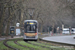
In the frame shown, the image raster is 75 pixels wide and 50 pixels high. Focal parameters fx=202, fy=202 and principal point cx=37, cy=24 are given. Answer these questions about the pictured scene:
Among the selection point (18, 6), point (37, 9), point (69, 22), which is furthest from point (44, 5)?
point (69, 22)

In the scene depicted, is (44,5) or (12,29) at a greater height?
(44,5)

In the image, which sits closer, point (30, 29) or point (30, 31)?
point (30, 31)

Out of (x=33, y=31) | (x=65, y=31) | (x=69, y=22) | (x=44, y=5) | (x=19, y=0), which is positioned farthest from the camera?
(x=65, y=31)

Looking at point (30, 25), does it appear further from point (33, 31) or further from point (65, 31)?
point (65, 31)

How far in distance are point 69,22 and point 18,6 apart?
5171 centimetres

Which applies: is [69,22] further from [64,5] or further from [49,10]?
[64,5]

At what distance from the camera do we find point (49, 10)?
188 feet

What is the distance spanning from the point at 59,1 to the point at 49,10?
2456 cm

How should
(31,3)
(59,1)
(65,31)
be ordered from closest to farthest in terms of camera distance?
1. (59,1)
2. (31,3)
3. (65,31)

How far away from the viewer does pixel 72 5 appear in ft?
102

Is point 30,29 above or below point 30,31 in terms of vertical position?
above

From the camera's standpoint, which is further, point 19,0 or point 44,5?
point 44,5

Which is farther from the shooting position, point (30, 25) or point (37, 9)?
point (37, 9)

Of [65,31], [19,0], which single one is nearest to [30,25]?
[19,0]
